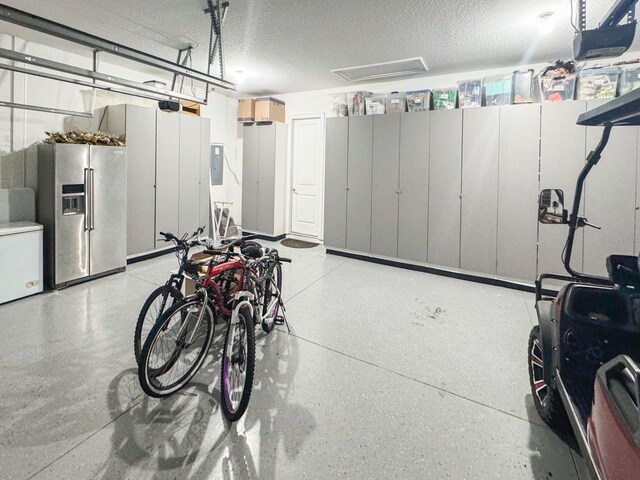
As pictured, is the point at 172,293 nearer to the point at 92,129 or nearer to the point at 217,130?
the point at 92,129

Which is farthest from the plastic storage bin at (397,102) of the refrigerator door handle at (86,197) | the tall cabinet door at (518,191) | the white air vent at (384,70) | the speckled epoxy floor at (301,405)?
the refrigerator door handle at (86,197)

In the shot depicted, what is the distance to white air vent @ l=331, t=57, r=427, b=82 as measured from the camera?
15.7 feet

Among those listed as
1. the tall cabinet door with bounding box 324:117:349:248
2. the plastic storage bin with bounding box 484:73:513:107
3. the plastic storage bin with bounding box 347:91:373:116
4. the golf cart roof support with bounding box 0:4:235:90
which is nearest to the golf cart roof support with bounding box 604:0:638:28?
the plastic storage bin with bounding box 484:73:513:107

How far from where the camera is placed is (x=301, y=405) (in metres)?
2.13

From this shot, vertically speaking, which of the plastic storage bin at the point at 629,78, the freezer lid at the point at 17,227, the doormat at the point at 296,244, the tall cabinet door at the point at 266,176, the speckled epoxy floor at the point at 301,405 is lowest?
the speckled epoxy floor at the point at 301,405

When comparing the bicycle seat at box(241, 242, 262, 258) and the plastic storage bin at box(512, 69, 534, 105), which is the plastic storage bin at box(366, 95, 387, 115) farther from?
the bicycle seat at box(241, 242, 262, 258)

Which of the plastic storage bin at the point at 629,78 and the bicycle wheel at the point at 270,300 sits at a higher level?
the plastic storage bin at the point at 629,78

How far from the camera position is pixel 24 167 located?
14.1ft

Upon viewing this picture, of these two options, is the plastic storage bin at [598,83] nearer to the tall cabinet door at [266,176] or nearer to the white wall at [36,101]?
the tall cabinet door at [266,176]

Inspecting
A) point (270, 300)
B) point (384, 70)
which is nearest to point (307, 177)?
point (384, 70)

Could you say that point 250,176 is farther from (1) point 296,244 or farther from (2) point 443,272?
(2) point 443,272

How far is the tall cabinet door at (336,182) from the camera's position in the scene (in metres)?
5.69

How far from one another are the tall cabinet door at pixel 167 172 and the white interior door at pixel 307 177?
7.58ft

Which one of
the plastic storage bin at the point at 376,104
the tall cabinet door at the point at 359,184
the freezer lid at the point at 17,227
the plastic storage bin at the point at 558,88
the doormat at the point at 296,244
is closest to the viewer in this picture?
the freezer lid at the point at 17,227
